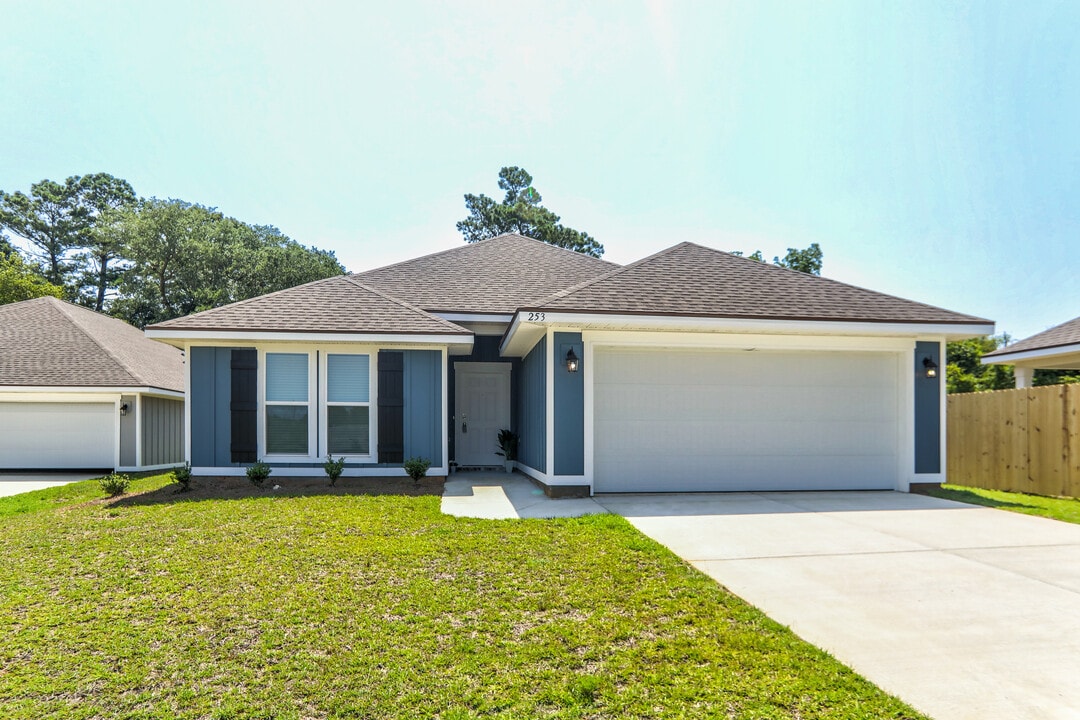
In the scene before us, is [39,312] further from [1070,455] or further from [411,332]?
[1070,455]

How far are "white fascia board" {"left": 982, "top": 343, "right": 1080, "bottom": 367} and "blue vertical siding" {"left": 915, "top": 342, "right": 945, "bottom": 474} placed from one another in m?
5.38

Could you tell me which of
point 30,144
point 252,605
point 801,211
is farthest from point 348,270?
point 252,605

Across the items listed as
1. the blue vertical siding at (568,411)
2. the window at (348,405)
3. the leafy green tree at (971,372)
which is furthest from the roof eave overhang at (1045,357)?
the window at (348,405)

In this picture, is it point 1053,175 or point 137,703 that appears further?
point 1053,175

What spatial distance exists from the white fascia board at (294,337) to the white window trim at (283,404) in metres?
0.34

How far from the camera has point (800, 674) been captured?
2.73 m

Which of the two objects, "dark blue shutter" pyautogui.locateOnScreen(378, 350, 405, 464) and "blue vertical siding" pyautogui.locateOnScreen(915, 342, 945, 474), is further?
"dark blue shutter" pyautogui.locateOnScreen(378, 350, 405, 464)

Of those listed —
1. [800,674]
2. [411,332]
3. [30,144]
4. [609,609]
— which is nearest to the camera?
[800,674]

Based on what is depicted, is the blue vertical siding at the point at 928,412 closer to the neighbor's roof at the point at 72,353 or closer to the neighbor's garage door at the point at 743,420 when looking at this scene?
the neighbor's garage door at the point at 743,420

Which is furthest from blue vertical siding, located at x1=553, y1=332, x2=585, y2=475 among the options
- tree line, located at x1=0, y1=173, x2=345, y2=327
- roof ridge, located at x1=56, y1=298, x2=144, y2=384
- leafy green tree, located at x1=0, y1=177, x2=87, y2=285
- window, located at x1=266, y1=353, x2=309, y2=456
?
leafy green tree, located at x1=0, y1=177, x2=87, y2=285

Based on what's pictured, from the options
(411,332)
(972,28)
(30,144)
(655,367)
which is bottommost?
(655,367)

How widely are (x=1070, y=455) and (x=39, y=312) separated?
74.3 ft

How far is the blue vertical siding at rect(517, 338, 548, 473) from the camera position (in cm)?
803

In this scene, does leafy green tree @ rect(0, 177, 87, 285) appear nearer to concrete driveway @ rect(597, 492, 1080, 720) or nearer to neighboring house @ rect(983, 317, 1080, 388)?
concrete driveway @ rect(597, 492, 1080, 720)
